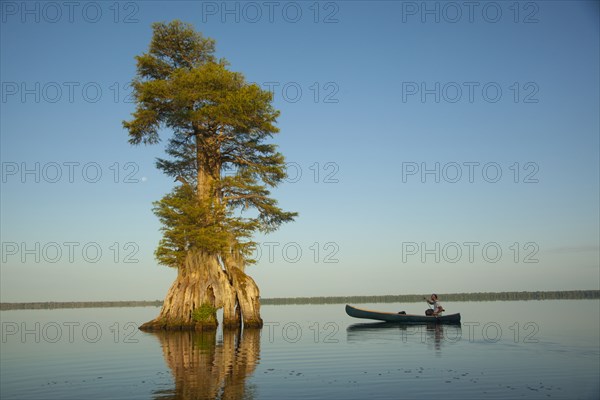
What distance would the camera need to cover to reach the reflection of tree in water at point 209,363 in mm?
17506

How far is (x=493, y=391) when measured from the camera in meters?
17.4

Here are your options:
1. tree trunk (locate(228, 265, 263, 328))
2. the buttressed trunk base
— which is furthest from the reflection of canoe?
the buttressed trunk base

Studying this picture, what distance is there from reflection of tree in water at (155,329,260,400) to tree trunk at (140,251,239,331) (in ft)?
5.25

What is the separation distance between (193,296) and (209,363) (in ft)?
61.6

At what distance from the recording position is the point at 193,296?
42.6 metres

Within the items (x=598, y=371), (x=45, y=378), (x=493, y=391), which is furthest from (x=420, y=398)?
(x=45, y=378)

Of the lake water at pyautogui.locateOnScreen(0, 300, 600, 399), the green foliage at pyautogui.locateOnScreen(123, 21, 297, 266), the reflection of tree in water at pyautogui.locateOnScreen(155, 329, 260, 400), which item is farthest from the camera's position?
the green foliage at pyautogui.locateOnScreen(123, 21, 297, 266)

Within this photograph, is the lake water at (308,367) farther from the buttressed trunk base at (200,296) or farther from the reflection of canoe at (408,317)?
the reflection of canoe at (408,317)

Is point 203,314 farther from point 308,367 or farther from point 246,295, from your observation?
point 308,367

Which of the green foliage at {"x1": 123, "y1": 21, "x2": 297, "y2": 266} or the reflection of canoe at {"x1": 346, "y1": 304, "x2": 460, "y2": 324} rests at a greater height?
the green foliage at {"x1": 123, "y1": 21, "x2": 297, "y2": 266}

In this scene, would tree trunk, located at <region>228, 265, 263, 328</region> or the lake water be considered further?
tree trunk, located at <region>228, 265, 263, 328</region>

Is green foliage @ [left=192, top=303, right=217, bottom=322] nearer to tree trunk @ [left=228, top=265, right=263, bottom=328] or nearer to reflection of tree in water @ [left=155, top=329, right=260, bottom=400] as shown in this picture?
reflection of tree in water @ [left=155, top=329, right=260, bottom=400]

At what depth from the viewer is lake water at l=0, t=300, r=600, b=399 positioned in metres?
17.8

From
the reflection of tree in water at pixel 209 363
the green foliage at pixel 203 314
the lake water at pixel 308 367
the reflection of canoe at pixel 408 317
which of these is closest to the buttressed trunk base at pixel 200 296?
the green foliage at pixel 203 314
